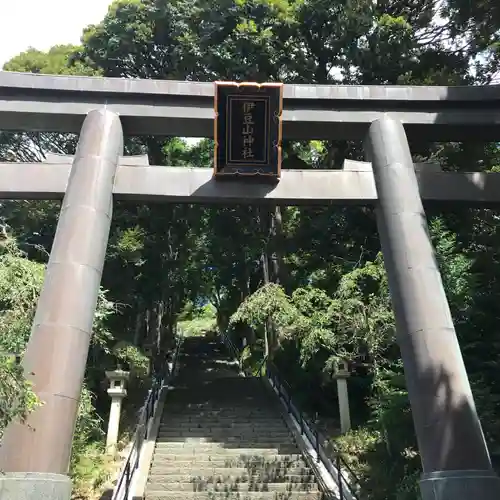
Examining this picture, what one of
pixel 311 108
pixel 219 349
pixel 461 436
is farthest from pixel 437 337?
pixel 219 349

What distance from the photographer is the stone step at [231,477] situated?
31.3 ft

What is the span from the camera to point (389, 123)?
9.52 metres

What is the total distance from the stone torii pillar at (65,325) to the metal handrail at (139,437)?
2.18m

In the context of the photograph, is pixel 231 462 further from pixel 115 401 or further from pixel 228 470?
pixel 115 401

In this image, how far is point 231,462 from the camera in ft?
33.4

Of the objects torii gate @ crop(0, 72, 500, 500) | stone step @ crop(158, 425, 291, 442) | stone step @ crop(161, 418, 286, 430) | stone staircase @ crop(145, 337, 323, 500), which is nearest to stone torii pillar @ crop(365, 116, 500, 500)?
torii gate @ crop(0, 72, 500, 500)

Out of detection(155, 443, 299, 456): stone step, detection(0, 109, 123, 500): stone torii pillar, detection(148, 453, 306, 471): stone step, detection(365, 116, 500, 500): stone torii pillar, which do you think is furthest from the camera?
detection(155, 443, 299, 456): stone step

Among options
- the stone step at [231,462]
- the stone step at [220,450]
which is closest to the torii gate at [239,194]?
the stone step at [231,462]

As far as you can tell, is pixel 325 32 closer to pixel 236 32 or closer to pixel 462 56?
pixel 236 32

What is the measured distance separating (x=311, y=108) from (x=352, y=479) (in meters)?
6.29

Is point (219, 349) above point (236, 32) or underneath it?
underneath

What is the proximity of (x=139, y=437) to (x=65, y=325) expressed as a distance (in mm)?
4352

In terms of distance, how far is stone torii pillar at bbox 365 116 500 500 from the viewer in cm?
662

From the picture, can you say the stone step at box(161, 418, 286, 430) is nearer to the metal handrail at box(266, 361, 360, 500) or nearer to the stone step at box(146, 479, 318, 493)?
the metal handrail at box(266, 361, 360, 500)
